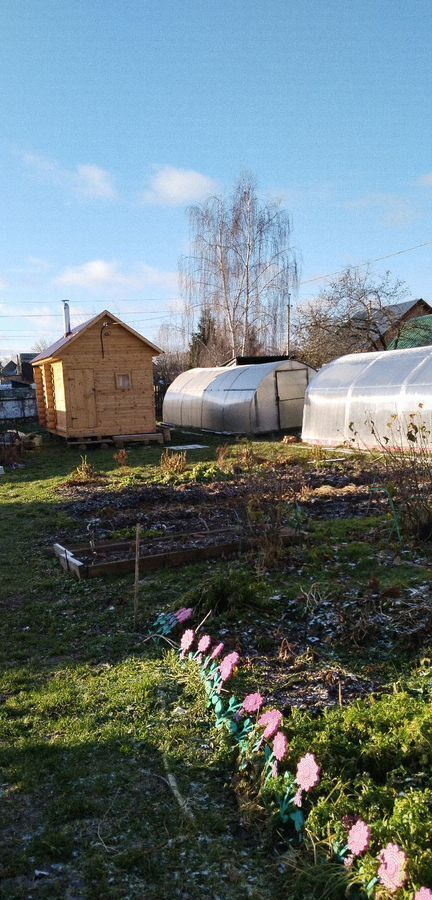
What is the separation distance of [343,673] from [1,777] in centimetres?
181

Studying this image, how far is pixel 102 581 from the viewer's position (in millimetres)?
6027

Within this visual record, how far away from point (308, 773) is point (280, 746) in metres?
0.23

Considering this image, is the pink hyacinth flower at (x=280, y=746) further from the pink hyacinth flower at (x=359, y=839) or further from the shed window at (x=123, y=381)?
the shed window at (x=123, y=381)

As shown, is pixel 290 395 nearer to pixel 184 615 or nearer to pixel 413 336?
pixel 413 336

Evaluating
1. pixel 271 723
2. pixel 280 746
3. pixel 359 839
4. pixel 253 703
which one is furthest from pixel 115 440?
pixel 359 839

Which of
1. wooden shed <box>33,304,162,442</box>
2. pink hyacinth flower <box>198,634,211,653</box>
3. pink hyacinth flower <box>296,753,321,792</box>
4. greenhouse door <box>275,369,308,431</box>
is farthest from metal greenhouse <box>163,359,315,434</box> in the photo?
pink hyacinth flower <box>296,753,321,792</box>

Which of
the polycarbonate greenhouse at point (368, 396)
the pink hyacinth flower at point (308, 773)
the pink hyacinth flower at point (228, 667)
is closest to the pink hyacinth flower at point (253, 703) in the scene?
the pink hyacinth flower at point (228, 667)

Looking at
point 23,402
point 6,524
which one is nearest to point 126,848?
point 6,524

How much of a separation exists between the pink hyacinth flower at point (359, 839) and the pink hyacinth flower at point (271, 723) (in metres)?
0.67

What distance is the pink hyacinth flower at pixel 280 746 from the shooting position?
266 centimetres

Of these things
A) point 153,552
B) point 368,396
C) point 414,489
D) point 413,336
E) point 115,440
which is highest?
point 413,336

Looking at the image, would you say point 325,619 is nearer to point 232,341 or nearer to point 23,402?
point 23,402

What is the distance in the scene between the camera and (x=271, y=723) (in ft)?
9.32

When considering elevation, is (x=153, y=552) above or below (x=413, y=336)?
below
